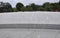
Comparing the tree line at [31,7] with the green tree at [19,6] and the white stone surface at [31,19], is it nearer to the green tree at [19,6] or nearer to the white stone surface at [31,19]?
the green tree at [19,6]

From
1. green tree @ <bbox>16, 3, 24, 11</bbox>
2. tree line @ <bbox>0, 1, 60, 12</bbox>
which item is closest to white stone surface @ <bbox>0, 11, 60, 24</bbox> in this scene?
tree line @ <bbox>0, 1, 60, 12</bbox>

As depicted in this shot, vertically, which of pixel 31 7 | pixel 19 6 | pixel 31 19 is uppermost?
pixel 31 19

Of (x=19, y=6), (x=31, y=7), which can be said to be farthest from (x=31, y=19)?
(x=19, y=6)

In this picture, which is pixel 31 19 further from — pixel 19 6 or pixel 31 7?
pixel 19 6

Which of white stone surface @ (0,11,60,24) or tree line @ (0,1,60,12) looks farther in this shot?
tree line @ (0,1,60,12)

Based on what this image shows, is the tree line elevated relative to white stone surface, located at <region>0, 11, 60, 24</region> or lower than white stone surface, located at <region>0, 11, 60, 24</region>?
lower

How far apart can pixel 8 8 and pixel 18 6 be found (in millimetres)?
2206

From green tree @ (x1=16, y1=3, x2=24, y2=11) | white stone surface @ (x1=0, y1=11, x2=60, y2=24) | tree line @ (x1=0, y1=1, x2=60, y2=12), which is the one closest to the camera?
white stone surface @ (x1=0, y1=11, x2=60, y2=24)

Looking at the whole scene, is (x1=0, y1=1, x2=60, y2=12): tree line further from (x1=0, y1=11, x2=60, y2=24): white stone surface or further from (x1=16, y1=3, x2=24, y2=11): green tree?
(x1=0, y1=11, x2=60, y2=24): white stone surface

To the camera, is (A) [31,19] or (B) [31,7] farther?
(B) [31,7]
